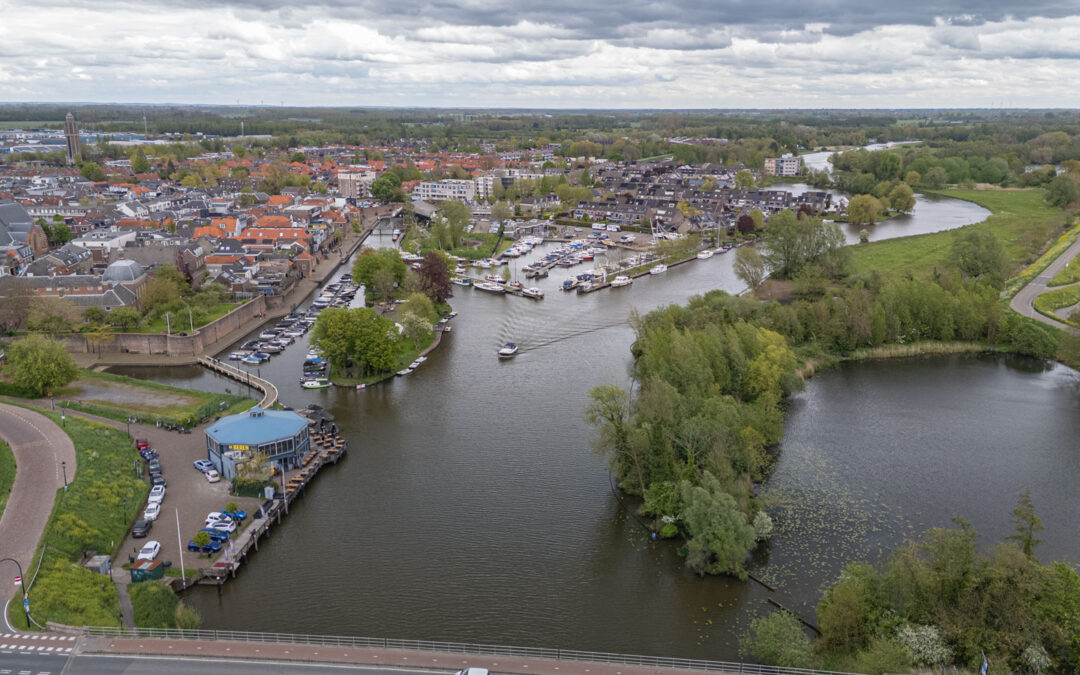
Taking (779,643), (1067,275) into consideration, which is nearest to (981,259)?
(1067,275)

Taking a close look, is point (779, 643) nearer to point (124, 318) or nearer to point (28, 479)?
point (28, 479)

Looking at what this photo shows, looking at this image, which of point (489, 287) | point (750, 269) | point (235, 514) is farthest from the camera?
point (489, 287)

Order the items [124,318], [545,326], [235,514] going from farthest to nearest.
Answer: [545,326] → [124,318] → [235,514]

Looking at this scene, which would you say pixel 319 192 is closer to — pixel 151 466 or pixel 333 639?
pixel 151 466

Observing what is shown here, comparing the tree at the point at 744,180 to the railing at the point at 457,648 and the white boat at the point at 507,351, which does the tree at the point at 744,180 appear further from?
the railing at the point at 457,648

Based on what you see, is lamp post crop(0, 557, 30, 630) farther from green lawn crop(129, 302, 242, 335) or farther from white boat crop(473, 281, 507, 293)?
white boat crop(473, 281, 507, 293)

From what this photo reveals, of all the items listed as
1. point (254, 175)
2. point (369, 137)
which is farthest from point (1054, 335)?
point (369, 137)

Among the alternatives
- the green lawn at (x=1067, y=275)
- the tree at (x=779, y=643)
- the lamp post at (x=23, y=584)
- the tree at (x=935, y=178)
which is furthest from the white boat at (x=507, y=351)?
the tree at (x=935, y=178)
